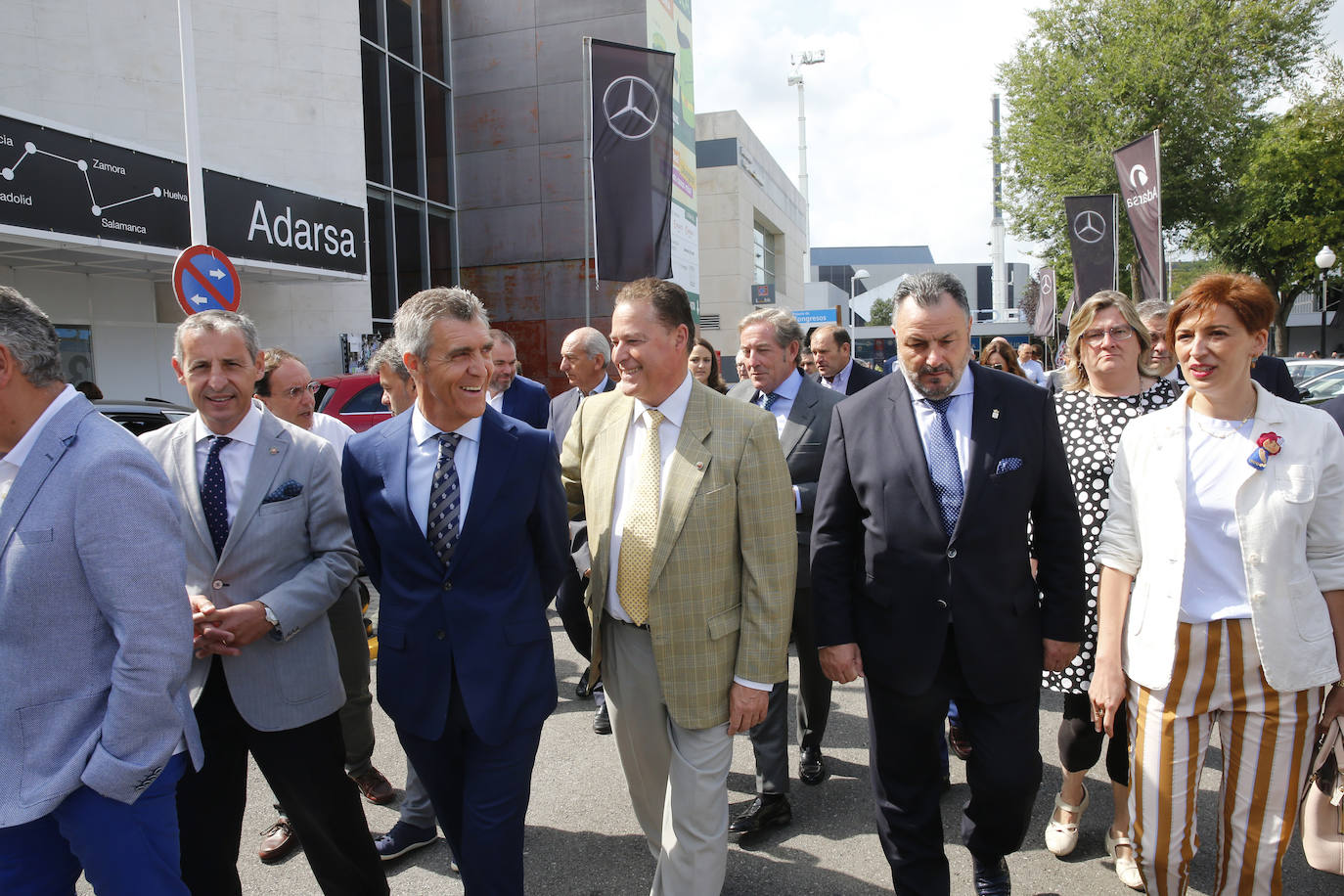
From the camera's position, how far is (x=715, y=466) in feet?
8.59

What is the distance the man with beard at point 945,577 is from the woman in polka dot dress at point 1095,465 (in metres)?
0.66

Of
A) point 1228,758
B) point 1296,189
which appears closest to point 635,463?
point 1228,758

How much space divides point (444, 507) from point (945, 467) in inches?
61.7

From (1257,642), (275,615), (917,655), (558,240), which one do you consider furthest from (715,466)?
(558,240)

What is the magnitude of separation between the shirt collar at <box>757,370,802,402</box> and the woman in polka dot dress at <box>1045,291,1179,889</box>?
118cm

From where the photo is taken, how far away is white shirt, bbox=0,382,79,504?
1943mm

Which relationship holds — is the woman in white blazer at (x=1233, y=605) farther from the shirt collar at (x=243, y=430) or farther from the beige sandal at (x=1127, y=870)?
the shirt collar at (x=243, y=430)

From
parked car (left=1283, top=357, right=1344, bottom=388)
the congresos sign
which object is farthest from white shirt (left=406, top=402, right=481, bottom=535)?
parked car (left=1283, top=357, right=1344, bottom=388)

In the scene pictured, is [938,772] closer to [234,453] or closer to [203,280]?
[234,453]

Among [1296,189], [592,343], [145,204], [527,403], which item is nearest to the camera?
[592,343]

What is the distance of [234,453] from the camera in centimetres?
266

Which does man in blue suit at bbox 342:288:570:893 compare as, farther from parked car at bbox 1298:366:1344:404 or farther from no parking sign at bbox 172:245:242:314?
parked car at bbox 1298:366:1344:404

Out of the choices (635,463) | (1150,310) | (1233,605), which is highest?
(1150,310)

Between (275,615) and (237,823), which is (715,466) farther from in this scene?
(237,823)
